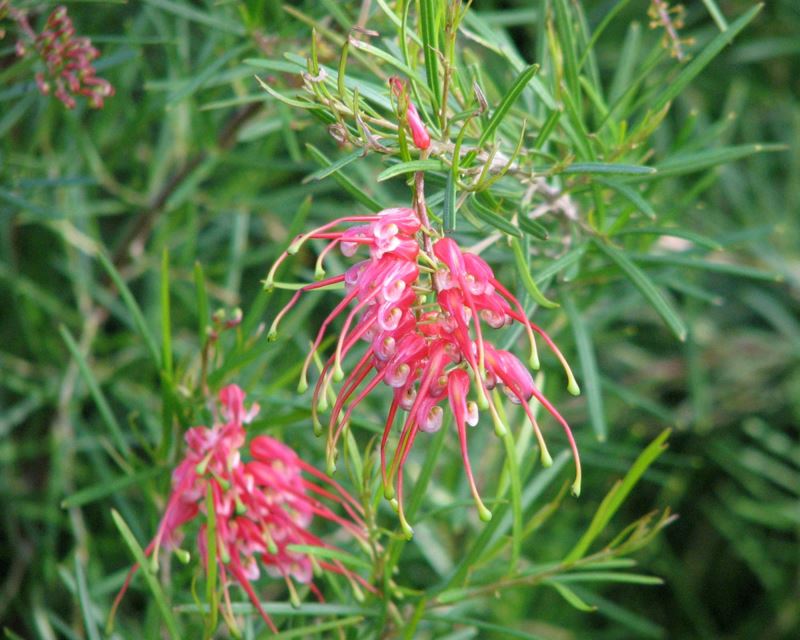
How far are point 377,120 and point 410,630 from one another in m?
0.30

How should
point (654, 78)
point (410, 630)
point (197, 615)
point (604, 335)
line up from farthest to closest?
point (654, 78) → point (604, 335) → point (197, 615) → point (410, 630)

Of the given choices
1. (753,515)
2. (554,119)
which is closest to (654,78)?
(753,515)

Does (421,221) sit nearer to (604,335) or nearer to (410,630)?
(410,630)

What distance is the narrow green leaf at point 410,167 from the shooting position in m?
0.46

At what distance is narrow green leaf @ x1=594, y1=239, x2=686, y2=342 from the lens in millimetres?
625

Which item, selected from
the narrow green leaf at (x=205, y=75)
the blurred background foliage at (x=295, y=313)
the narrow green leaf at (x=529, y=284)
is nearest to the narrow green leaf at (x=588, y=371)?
the blurred background foliage at (x=295, y=313)

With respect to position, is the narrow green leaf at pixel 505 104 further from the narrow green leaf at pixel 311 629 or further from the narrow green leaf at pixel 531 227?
the narrow green leaf at pixel 311 629

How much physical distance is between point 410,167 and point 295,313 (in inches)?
14.4

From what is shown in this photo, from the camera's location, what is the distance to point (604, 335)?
1044 millimetres

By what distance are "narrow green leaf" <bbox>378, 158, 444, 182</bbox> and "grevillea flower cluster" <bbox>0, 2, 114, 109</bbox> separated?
0.29 metres

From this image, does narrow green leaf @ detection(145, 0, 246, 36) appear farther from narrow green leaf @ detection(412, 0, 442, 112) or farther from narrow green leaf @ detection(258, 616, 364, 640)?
narrow green leaf @ detection(258, 616, 364, 640)

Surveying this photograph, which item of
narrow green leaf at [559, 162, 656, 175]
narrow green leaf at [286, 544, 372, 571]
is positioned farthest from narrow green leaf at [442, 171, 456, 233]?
narrow green leaf at [286, 544, 372, 571]

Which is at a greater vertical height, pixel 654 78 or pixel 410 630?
pixel 654 78

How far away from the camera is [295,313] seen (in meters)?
0.82
